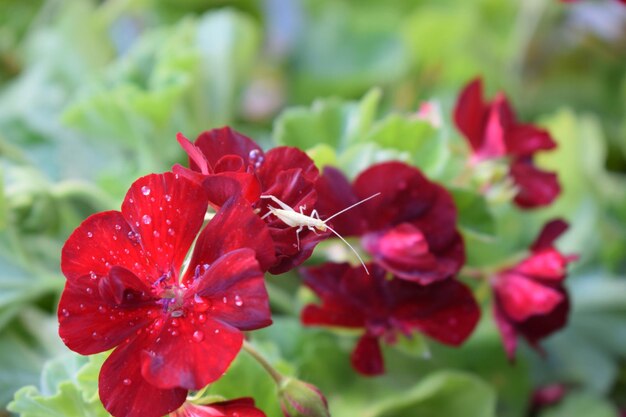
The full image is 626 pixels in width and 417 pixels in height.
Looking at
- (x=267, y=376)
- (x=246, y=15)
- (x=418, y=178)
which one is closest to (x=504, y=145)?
(x=418, y=178)

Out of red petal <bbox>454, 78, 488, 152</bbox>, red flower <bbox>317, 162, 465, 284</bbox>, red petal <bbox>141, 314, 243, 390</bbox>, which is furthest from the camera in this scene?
red petal <bbox>454, 78, 488, 152</bbox>

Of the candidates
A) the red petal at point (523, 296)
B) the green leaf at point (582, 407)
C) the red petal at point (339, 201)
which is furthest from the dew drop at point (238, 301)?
the green leaf at point (582, 407)

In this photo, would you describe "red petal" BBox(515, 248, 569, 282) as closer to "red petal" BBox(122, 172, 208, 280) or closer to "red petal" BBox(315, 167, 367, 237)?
"red petal" BBox(315, 167, 367, 237)

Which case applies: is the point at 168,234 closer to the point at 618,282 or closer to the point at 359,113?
the point at 359,113

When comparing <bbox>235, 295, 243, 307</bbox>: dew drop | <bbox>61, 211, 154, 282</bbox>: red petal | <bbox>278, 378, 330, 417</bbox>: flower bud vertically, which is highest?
<bbox>61, 211, 154, 282</bbox>: red petal

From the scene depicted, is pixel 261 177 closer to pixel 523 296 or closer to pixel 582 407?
pixel 523 296

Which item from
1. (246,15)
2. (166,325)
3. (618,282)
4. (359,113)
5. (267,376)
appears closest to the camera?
(166,325)

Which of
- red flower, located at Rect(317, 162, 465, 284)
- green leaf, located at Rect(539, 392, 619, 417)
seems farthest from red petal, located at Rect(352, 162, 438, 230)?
green leaf, located at Rect(539, 392, 619, 417)
